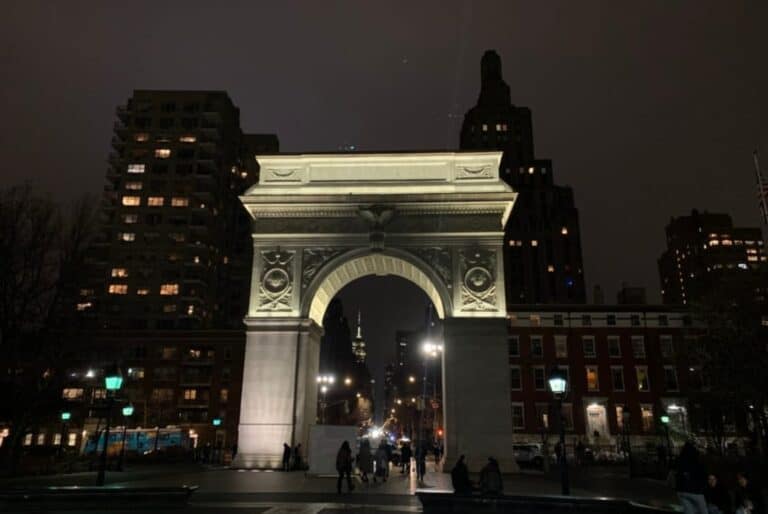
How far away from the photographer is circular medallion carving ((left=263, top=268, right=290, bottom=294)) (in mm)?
28016

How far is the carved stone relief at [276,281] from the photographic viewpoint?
27.8m

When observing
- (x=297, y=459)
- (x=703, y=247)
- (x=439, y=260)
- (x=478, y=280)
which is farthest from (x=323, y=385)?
(x=703, y=247)

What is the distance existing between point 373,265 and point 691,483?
20.7m

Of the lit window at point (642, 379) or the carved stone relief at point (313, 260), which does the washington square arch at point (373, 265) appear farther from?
the lit window at point (642, 379)

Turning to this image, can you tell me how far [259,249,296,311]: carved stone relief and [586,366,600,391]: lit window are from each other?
1252 inches

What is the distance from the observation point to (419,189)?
2878 centimetres

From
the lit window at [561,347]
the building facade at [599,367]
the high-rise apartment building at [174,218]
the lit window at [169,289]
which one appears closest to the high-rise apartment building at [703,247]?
the building facade at [599,367]

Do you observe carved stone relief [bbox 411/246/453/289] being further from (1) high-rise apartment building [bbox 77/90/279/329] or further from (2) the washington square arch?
(1) high-rise apartment building [bbox 77/90/279/329]

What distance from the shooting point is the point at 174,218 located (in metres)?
77.5

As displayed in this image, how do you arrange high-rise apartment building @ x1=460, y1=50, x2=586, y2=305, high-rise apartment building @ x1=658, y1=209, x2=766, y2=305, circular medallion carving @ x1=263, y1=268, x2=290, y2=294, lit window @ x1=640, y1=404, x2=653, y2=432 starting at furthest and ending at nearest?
1. high-rise apartment building @ x1=658, y1=209, x2=766, y2=305
2. high-rise apartment building @ x1=460, y1=50, x2=586, y2=305
3. lit window @ x1=640, y1=404, x2=653, y2=432
4. circular medallion carving @ x1=263, y1=268, x2=290, y2=294

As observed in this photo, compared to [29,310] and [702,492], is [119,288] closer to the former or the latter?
[29,310]

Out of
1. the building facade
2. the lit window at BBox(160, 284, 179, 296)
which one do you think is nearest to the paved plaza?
the building facade

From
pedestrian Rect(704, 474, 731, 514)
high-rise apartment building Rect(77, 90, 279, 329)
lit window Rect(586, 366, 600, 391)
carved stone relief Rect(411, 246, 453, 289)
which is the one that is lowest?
pedestrian Rect(704, 474, 731, 514)

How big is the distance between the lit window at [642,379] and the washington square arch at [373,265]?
2818cm
